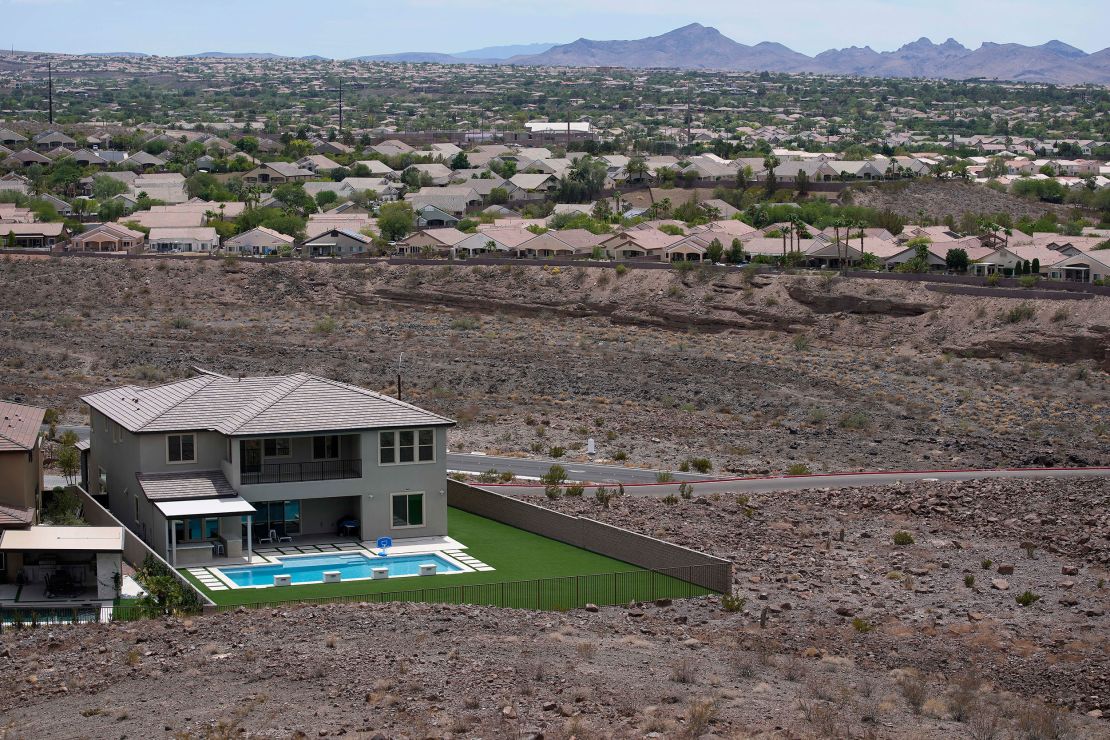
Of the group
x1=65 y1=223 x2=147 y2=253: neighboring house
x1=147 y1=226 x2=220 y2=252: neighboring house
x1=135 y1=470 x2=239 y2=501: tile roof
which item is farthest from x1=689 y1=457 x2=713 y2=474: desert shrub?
x1=65 y1=223 x2=147 y2=253: neighboring house

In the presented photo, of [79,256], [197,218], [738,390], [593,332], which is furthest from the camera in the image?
[197,218]

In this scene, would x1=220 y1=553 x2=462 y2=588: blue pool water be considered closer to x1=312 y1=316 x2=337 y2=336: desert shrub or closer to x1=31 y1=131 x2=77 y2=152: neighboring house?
x1=312 y1=316 x2=337 y2=336: desert shrub

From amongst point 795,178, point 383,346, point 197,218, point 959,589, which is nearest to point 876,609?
point 959,589

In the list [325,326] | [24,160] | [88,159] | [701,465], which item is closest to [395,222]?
[325,326]

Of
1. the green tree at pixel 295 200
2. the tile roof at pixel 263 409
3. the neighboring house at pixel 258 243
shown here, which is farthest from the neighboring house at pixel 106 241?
the tile roof at pixel 263 409

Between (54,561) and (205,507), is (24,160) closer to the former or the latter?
(205,507)

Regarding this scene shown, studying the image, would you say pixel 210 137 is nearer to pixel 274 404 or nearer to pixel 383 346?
pixel 383 346
